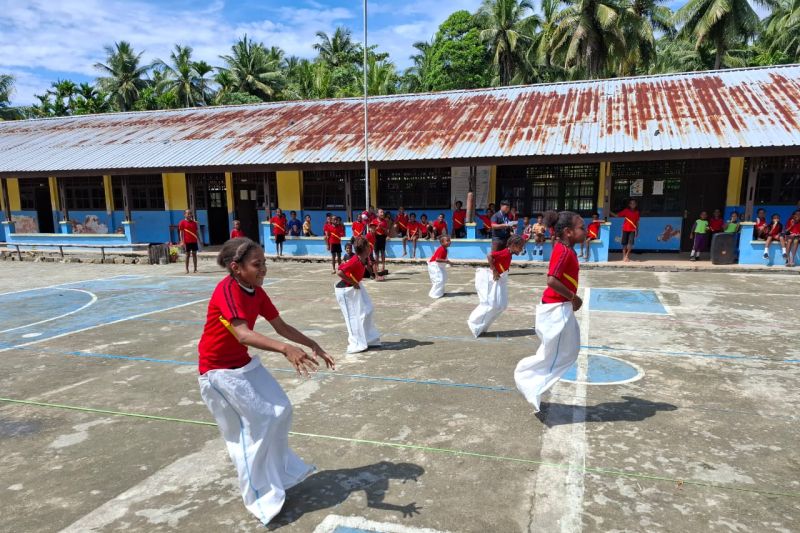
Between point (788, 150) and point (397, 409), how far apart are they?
1229 cm

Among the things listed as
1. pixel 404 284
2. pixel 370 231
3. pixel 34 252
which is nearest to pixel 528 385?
pixel 404 284

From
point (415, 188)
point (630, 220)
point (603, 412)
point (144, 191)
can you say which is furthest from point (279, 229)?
point (603, 412)

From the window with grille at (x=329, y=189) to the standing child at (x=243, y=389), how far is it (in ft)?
47.7

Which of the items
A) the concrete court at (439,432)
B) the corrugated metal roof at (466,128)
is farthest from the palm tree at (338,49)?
the concrete court at (439,432)

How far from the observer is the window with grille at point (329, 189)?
1753 cm

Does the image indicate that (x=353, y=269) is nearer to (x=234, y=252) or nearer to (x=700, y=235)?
(x=234, y=252)

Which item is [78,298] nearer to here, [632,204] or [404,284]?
[404,284]

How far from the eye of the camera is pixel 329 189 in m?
18.0

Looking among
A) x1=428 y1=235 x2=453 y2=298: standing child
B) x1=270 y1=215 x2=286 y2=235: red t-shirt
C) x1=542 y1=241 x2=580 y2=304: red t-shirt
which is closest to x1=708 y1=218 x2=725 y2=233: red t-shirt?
x1=428 y1=235 x2=453 y2=298: standing child

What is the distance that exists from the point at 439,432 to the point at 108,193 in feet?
67.3

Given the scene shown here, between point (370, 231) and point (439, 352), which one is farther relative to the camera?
point (370, 231)

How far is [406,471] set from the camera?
11.9 feet

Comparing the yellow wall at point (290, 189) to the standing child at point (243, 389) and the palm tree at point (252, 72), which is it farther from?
the palm tree at point (252, 72)

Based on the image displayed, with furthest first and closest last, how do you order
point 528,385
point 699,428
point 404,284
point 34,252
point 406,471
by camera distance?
point 34,252 → point 404,284 → point 528,385 → point 699,428 → point 406,471
